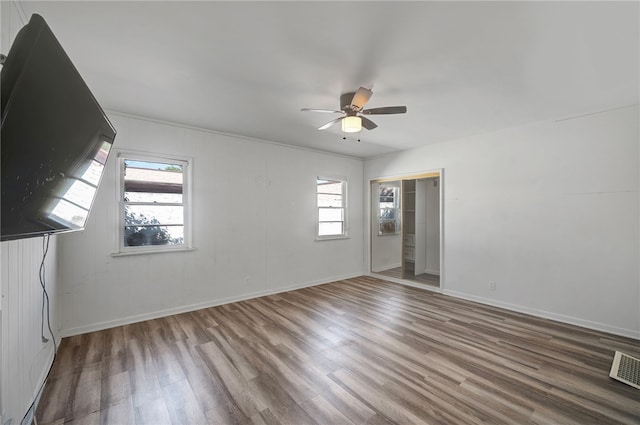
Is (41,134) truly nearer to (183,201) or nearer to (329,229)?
(183,201)

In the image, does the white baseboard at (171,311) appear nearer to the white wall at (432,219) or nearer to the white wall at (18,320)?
the white wall at (18,320)

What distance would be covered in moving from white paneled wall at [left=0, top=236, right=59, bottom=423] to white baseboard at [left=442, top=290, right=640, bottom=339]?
5070 mm

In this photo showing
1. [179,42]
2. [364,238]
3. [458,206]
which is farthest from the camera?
[364,238]

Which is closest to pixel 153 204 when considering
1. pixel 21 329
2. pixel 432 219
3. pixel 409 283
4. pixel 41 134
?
pixel 21 329

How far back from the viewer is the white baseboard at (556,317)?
301 cm

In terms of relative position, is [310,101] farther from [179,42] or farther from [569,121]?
[569,121]

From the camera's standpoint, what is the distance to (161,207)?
3633mm

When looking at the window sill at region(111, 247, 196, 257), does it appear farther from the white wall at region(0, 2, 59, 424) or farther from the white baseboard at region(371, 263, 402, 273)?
the white baseboard at region(371, 263, 402, 273)

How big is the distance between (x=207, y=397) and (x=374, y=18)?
117 inches

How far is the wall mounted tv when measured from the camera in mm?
842

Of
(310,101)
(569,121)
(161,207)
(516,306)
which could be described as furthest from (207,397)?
(569,121)

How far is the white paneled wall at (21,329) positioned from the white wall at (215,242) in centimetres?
83

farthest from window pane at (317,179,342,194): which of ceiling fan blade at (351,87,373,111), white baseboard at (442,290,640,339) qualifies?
white baseboard at (442,290,640,339)

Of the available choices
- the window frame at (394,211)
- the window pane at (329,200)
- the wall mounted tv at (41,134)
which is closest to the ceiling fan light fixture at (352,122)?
the wall mounted tv at (41,134)
